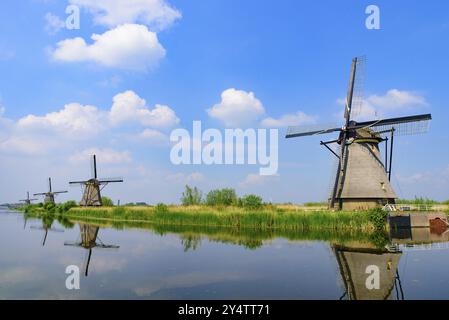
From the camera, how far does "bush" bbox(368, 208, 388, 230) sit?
21766mm

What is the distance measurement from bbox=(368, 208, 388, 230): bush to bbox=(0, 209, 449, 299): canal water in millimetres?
2051

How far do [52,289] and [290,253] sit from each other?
29.3 ft

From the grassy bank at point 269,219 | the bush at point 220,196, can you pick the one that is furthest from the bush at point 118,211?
the bush at point 220,196

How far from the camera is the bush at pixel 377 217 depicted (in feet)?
→ 71.4

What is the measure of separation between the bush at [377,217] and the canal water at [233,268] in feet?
6.73

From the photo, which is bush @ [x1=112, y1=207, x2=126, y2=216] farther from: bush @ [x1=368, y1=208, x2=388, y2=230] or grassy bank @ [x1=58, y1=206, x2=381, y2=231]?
bush @ [x1=368, y1=208, x2=388, y2=230]

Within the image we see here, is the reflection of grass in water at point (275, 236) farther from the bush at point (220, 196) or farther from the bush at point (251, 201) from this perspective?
the bush at point (220, 196)

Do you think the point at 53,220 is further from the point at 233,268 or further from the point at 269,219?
the point at 233,268

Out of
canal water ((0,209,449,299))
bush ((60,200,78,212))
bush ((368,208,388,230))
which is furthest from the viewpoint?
bush ((60,200,78,212))

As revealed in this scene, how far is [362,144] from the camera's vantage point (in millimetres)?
27391

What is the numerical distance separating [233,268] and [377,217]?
12535 millimetres

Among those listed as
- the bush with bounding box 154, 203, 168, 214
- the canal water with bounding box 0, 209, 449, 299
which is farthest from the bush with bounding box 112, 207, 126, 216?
the canal water with bounding box 0, 209, 449, 299
